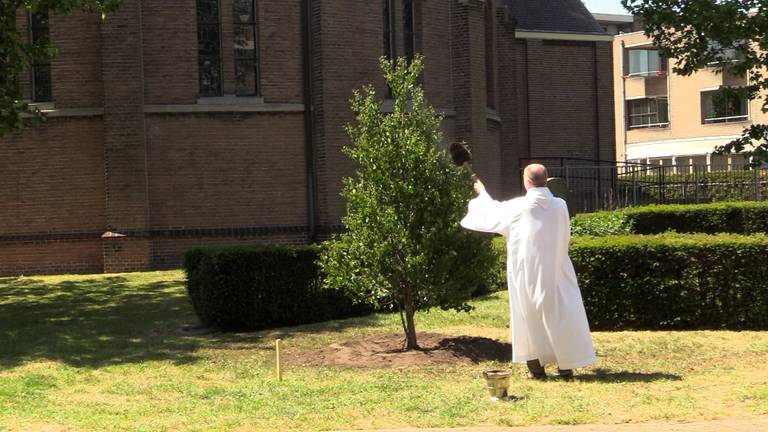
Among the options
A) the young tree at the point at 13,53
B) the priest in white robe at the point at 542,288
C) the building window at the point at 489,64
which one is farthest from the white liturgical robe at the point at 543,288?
the building window at the point at 489,64

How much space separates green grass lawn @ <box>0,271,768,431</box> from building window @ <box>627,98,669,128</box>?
54.2 metres

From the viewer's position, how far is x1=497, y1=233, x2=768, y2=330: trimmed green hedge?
43.8ft

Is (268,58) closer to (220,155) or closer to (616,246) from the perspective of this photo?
(220,155)

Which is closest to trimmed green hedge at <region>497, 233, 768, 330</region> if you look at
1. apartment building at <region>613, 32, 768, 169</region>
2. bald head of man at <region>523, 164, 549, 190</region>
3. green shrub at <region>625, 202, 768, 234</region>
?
bald head of man at <region>523, 164, 549, 190</region>

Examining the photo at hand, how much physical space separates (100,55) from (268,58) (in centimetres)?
373

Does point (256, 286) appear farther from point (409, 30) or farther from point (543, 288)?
point (409, 30)

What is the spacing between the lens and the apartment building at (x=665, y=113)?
63125mm

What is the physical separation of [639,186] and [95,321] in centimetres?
2534

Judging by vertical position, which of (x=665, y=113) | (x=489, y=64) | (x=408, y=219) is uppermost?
(x=489, y=64)

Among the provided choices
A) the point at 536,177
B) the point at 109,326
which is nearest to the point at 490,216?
the point at 536,177

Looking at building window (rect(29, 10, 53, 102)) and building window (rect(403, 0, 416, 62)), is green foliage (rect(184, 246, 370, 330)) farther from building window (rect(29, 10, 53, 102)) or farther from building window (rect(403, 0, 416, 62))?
building window (rect(403, 0, 416, 62))

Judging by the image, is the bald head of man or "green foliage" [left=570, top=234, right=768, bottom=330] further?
"green foliage" [left=570, top=234, right=768, bottom=330]

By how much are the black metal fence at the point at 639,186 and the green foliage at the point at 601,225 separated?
44.1ft

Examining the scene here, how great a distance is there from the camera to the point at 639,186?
3766 cm
